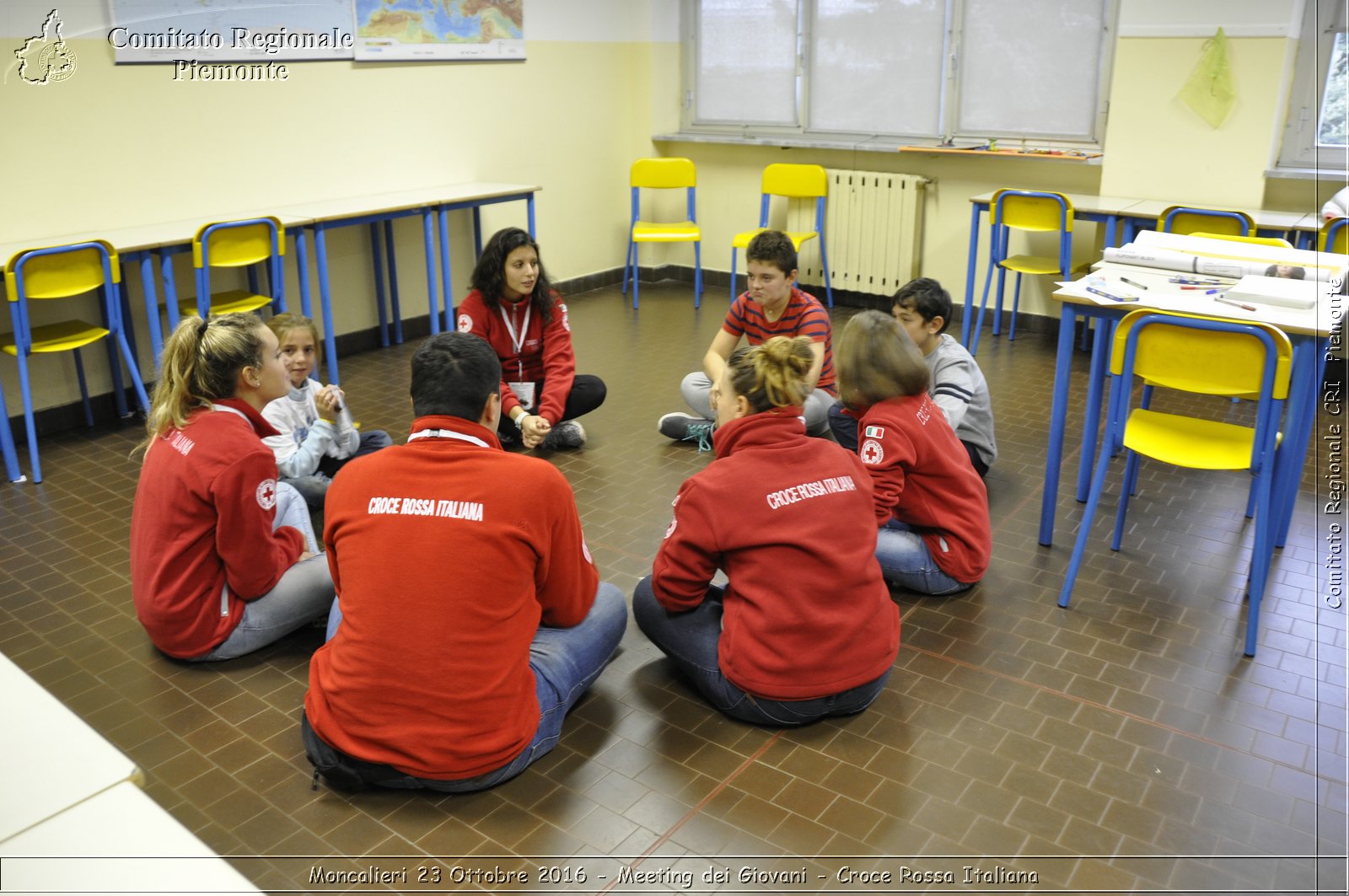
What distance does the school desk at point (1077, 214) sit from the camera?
5.52 metres

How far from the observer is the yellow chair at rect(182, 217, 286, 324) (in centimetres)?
469

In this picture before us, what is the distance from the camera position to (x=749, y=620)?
242 cm

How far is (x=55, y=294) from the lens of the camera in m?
4.22

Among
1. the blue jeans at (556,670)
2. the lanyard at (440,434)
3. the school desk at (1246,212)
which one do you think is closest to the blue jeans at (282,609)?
the blue jeans at (556,670)

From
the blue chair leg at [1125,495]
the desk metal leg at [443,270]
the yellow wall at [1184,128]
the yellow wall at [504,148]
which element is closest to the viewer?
the blue chair leg at [1125,495]

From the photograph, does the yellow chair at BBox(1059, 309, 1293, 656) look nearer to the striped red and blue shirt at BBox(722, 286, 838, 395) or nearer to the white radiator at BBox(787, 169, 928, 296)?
the striped red and blue shirt at BBox(722, 286, 838, 395)

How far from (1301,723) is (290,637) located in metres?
2.72

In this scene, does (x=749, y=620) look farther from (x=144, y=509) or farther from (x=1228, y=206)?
(x=1228, y=206)

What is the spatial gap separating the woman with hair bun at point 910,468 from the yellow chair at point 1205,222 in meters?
2.73

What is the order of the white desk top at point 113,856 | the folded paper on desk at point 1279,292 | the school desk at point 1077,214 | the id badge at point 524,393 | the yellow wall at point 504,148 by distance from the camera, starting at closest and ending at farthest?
the white desk top at point 113,856, the folded paper on desk at point 1279,292, the id badge at point 524,393, the yellow wall at point 504,148, the school desk at point 1077,214

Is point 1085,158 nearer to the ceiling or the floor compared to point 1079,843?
nearer to the ceiling

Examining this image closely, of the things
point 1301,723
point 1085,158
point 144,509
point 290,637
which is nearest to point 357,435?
point 290,637

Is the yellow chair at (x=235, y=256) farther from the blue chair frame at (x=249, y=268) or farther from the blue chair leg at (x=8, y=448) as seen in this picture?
the blue chair leg at (x=8, y=448)

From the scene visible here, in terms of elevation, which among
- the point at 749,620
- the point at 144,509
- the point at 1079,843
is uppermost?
the point at 144,509
